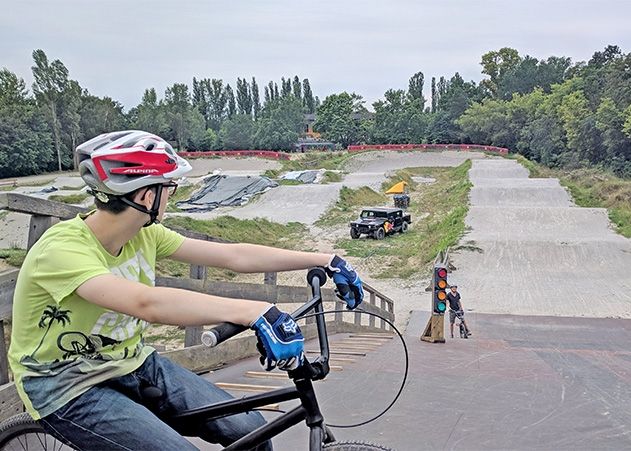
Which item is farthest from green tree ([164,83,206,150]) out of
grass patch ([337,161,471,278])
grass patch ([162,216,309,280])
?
grass patch ([162,216,309,280])

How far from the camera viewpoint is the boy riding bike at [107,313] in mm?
2109

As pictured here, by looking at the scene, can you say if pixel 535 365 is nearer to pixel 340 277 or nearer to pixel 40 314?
pixel 340 277

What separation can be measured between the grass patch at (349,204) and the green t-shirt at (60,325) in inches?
1219

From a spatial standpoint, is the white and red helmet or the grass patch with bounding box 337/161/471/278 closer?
the white and red helmet

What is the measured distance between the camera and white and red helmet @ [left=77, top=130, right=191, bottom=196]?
90.7 inches

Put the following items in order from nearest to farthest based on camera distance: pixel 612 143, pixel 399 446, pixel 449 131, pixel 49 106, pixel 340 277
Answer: pixel 340 277 → pixel 399 446 → pixel 612 143 → pixel 49 106 → pixel 449 131

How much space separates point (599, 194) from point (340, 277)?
3710cm

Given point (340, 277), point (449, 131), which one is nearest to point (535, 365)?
point (340, 277)

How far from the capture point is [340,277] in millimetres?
2555

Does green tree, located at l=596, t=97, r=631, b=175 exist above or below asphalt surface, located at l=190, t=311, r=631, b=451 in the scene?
above

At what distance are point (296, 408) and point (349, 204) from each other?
37719mm

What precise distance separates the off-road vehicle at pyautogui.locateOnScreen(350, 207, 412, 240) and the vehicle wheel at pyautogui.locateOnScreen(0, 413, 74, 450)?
85.8 ft

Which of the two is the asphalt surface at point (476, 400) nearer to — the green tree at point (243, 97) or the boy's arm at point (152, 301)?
the boy's arm at point (152, 301)

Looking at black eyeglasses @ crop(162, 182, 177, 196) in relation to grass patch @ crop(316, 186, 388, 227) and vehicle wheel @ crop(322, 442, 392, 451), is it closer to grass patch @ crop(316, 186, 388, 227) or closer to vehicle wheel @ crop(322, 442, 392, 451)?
vehicle wheel @ crop(322, 442, 392, 451)
